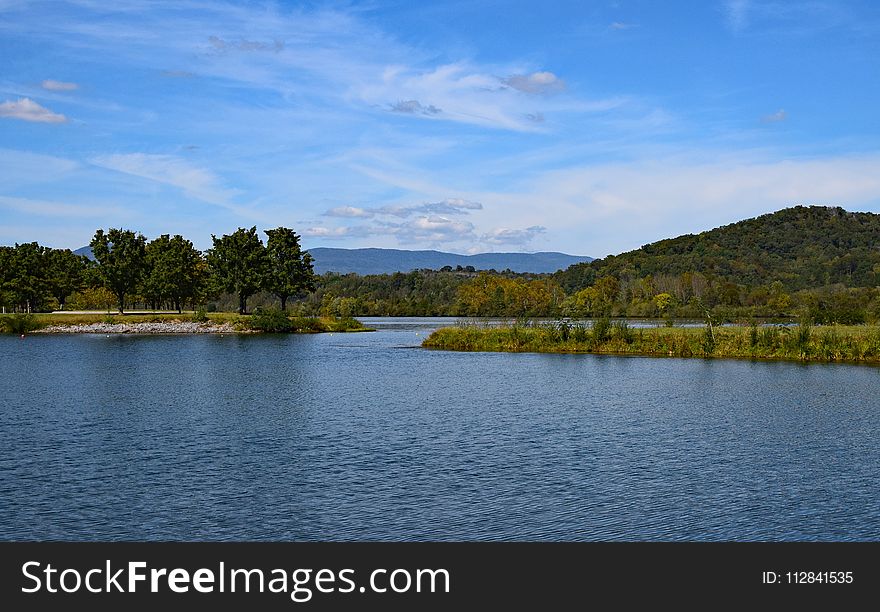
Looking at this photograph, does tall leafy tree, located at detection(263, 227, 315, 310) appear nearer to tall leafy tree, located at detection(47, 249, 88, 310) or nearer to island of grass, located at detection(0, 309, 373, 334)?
island of grass, located at detection(0, 309, 373, 334)

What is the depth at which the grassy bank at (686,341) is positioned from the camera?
58.0m

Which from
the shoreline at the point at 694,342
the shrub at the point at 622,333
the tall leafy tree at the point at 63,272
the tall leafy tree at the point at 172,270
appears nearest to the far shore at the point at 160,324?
the tall leafy tree at the point at 172,270

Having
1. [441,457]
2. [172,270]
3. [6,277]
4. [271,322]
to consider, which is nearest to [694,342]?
[441,457]

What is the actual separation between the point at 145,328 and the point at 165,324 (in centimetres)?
272

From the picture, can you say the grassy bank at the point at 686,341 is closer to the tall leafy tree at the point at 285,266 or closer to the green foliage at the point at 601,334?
the green foliage at the point at 601,334

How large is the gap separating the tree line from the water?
71205 mm

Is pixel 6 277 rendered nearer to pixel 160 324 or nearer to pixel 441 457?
pixel 160 324

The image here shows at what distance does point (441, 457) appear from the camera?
24.9m

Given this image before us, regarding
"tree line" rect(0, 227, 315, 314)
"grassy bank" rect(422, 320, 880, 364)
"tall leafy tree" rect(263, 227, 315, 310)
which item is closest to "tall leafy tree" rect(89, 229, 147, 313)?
"tree line" rect(0, 227, 315, 314)

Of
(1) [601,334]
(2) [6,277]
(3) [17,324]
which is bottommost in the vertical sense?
(1) [601,334]

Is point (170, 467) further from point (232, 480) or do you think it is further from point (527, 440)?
point (527, 440)

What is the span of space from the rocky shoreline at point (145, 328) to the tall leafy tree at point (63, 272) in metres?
18.4
